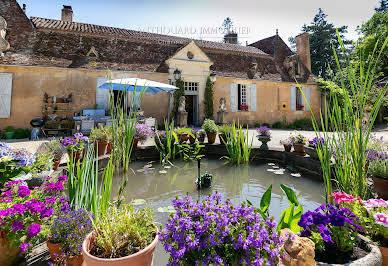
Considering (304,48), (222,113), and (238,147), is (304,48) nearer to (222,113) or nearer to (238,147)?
(222,113)

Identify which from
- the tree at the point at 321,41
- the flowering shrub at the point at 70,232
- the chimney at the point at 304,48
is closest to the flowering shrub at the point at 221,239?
the flowering shrub at the point at 70,232

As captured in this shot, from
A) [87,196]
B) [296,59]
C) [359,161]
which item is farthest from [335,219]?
[296,59]

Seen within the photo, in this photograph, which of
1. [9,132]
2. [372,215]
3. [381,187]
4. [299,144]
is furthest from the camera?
[9,132]

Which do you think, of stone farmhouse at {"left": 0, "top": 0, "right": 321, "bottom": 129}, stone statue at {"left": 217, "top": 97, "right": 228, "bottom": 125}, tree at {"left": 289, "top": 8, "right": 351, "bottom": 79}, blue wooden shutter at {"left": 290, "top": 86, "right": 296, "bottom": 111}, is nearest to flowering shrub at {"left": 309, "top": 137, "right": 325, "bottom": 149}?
stone statue at {"left": 217, "top": 97, "right": 228, "bottom": 125}

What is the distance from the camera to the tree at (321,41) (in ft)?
93.2

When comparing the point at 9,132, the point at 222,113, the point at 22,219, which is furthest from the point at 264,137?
the point at 9,132

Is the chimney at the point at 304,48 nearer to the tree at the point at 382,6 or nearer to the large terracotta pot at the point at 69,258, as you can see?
the tree at the point at 382,6

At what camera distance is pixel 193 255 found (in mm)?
1166

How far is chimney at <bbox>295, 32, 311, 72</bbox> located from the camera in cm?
1783

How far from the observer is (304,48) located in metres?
18.3

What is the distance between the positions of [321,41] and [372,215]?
34631 millimetres

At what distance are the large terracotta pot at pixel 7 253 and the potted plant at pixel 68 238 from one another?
25cm

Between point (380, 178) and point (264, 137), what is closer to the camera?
point (380, 178)

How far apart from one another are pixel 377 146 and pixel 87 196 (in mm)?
4477
